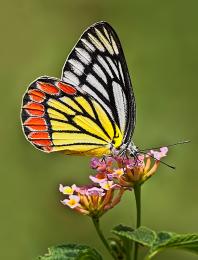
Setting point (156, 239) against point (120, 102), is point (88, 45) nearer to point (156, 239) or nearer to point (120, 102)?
point (120, 102)

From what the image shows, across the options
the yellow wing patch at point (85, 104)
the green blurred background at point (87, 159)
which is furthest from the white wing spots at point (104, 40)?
the green blurred background at point (87, 159)

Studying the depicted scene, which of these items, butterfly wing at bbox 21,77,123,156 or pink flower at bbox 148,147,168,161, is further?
butterfly wing at bbox 21,77,123,156

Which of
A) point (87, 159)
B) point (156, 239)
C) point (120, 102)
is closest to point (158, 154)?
point (120, 102)

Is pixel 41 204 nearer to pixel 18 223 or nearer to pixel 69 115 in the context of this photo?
pixel 18 223

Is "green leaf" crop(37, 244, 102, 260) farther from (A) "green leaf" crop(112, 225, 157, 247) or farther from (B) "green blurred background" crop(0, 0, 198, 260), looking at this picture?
(B) "green blurred background" crop(0, 0, 198, 260)

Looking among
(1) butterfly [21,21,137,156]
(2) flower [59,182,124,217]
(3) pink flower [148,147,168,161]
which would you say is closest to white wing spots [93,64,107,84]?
(1) butterfly [21,21,137,156]

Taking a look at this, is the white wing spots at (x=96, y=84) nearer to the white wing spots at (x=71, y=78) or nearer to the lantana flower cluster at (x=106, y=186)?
the white wing spots at (x=71, y=78)
